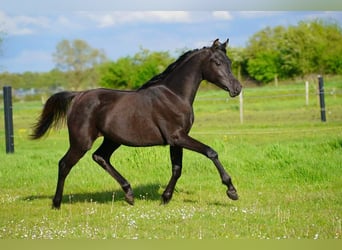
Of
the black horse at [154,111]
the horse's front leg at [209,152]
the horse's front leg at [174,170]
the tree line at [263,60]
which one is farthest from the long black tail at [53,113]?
the tree line at [263,60]

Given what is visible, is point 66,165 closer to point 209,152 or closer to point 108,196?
point 108,196

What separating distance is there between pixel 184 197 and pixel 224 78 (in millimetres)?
1962

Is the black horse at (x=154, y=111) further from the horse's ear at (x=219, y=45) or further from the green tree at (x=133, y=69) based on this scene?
the green tree at (x=133, y=69)

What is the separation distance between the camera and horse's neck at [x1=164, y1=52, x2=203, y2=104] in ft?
21.5

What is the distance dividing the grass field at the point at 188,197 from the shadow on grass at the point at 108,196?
2cm

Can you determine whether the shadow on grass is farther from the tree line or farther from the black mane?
the tree line

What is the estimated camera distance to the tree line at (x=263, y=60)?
2242cm

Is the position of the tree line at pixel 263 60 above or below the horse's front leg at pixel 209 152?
above

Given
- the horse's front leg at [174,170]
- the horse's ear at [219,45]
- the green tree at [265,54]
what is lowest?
the horse's front leg at [174,170]

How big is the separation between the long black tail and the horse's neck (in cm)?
157

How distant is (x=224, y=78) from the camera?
21.0 feet

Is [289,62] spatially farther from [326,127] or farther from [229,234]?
[229,234]

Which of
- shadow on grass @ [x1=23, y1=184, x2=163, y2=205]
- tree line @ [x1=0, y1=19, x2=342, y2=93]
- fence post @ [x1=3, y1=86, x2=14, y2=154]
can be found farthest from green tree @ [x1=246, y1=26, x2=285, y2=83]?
shadow on grass @ [x1=23, y1=184, x2=163, y2=205]

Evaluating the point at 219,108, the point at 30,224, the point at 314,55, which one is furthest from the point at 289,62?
the point at 30,224
